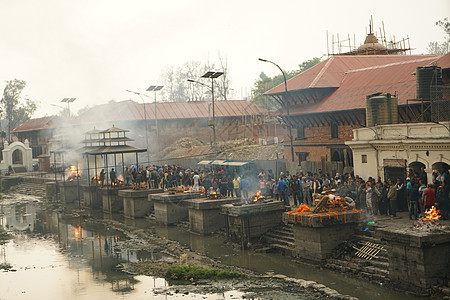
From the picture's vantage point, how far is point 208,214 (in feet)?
98.3

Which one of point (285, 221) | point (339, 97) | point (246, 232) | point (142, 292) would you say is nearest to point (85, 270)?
point (142, 292)

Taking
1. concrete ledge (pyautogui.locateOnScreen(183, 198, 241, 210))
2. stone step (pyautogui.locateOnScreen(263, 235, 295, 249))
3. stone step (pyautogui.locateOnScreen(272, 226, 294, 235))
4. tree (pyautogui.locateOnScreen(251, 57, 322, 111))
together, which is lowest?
stone step (pyautogui.locateOnScreen(263, 235, 295, 249))

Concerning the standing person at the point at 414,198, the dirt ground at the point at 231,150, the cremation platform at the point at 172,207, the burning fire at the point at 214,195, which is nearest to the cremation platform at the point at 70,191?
the dirt ground at the point at 231,150

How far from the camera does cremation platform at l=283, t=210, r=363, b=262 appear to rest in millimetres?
21453

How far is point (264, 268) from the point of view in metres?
22.4

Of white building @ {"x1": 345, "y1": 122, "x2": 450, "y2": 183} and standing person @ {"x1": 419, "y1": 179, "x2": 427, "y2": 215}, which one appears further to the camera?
white building @ {"x1": 345, "y1": 122, "x2": 450, "y2": 183}

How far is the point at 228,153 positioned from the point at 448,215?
34501 mm

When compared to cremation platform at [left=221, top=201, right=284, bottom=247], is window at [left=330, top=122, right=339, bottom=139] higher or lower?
higher

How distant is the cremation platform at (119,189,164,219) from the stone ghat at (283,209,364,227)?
711 inches

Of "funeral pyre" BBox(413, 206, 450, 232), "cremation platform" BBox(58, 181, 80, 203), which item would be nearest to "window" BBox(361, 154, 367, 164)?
"funeral pyre" BBox(413, 206, 450, 232)

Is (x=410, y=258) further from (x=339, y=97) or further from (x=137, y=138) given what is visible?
(x=137, y=138)

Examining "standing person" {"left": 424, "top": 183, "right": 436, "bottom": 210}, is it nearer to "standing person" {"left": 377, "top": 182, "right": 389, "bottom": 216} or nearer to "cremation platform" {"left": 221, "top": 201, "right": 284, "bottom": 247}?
"standing person" {"left": 377, "top": 182, "right": 389, "bottom": 216}

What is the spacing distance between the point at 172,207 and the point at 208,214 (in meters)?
4.84

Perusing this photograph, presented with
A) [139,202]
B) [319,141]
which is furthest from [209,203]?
[319,141]
